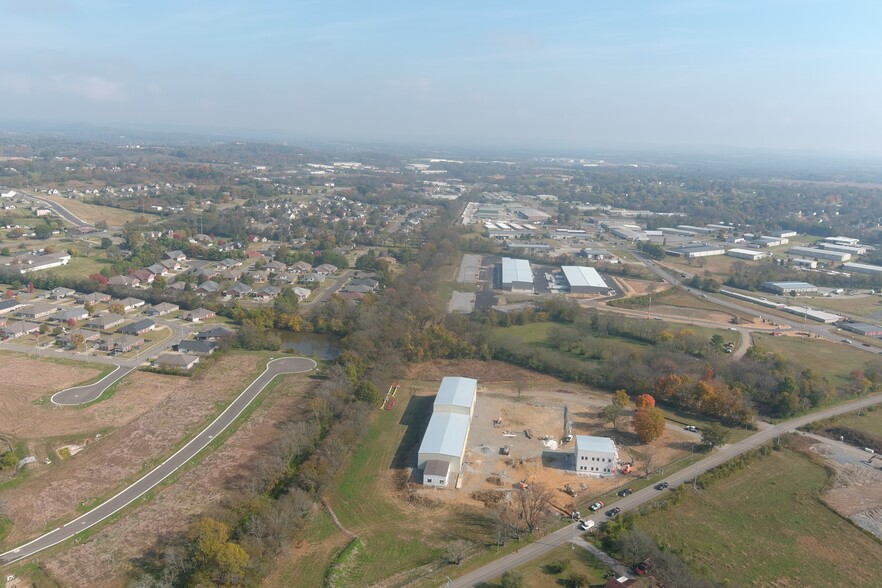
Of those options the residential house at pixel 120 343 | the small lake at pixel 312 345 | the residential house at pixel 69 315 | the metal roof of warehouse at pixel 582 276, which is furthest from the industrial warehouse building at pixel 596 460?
the residential house at pixel 69 315

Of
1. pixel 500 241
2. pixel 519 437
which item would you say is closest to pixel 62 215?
pixel 500 241

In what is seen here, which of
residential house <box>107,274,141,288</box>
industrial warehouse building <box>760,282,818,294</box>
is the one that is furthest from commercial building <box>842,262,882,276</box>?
residential house <box>107,274,141,288</box>

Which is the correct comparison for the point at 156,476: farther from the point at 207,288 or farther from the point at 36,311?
the point at 207,288

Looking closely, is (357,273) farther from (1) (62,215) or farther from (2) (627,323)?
(1) (62,215)

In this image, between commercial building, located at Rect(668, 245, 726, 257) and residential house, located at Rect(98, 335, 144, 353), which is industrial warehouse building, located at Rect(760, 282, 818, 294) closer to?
commercial building, located at Rect(668, 245, 726, 257)

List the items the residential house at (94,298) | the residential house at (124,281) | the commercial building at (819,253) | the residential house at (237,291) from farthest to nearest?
1. the commercial building at (819,253)
2. the residential house at (237,291)
3. the residential house at (124,281)
4. the residential house at (94,298)

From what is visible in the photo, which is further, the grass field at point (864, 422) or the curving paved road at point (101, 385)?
the curving paved road at point (101, 385)

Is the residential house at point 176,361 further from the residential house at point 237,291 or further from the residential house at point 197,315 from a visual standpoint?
the residential house at point 237,291

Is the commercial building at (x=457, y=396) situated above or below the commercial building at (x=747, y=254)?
below

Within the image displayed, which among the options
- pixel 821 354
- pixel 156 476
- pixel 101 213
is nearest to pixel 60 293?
pixel 156 476
